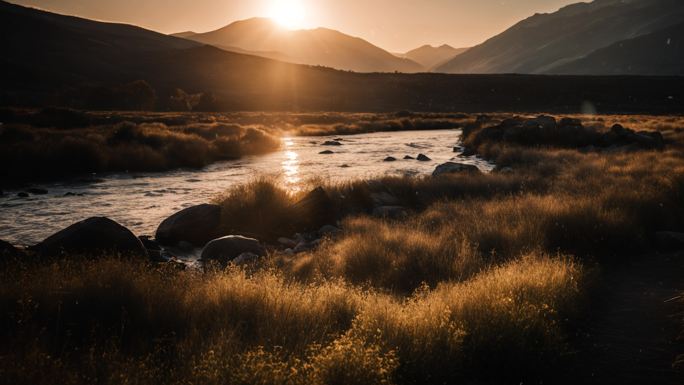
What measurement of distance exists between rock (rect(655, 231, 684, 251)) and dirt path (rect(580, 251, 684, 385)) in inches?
39.5

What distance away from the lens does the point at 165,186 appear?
18.6 m

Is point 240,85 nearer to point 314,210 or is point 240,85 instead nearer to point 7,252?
point 314,210

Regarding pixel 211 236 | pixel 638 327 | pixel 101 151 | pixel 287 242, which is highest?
pixel 101 151

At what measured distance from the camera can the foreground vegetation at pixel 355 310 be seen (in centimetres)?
396

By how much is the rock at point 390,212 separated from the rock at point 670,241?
6.11m

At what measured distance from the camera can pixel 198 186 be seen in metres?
18.7

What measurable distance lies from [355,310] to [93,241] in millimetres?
5678

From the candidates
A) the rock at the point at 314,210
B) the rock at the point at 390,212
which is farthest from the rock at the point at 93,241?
Answer: the rock at the point at 390,212

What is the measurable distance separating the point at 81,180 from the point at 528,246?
18.0 m

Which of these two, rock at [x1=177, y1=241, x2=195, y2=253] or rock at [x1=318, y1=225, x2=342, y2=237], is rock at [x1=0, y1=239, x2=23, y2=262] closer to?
rock at [x1=177, y1=241, x2=195, y2=253]

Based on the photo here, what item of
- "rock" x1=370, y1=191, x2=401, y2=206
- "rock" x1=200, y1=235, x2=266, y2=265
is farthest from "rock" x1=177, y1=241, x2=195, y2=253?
"rock" x1=370, y1=191, x2=401, y2=206

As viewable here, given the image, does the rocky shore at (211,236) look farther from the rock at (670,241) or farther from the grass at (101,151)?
the grass at (101,151)

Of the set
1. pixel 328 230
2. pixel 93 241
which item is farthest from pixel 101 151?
pixel 93 241

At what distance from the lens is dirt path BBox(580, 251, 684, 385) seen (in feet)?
17.0
